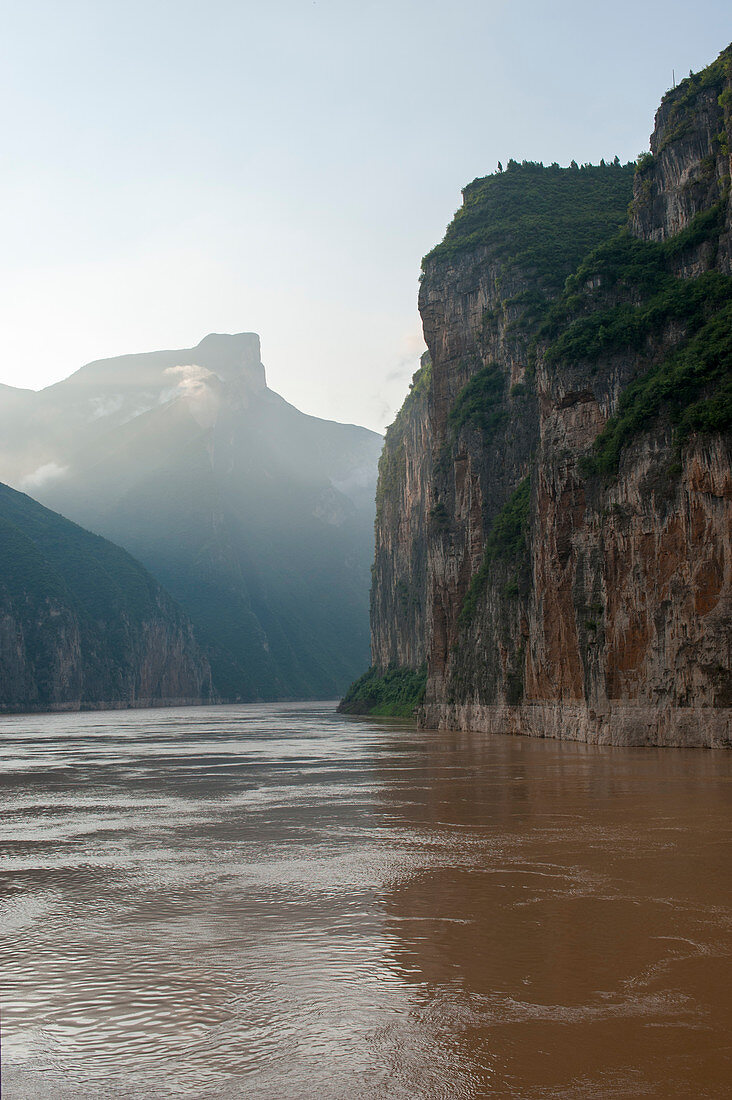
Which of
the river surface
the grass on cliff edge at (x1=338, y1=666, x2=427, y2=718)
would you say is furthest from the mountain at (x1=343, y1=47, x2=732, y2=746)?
the grass on cliff edge at (x1=338, y1=666, x2=427, y2=718)

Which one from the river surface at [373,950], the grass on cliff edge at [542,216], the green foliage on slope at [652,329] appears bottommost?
the river surface at [373,950]

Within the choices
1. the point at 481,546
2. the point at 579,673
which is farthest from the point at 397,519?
the point at 579,673

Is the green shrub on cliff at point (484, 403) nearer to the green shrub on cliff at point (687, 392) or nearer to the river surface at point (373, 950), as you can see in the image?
the green shrub on cliff at point (687, 392)

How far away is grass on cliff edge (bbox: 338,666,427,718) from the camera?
116m

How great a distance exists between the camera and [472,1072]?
6887mm

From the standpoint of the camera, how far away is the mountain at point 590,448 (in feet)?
136

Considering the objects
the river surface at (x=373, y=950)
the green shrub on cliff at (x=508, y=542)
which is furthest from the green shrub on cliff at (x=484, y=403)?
the river surface at (x=373, y=950)

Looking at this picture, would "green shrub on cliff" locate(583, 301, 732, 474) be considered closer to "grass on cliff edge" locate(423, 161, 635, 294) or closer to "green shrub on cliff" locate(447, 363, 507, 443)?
"green shrub on cliff" locate(447, 363, 507, 443)

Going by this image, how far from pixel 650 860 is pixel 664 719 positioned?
2803 cm

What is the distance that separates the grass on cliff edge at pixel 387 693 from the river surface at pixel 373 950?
3600 inches

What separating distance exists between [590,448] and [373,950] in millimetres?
43800

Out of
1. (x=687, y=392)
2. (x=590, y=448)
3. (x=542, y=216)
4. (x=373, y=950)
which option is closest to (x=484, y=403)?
(x=542, y=216)

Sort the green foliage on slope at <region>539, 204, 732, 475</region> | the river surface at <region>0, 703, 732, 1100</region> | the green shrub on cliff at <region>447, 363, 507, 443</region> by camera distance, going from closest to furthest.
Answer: the river surface at <region>0, 703, 732, 1100</region>, the green foliage on slope at <region>539, 204, 732, 475</region>, the green shrub on cliff at <region>447, 363, 507, 443</region>

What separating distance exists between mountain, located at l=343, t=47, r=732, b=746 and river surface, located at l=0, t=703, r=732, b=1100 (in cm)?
1995
